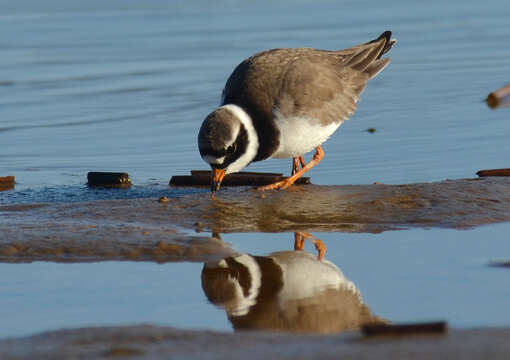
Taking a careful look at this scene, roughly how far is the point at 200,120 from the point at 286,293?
5.44 meters

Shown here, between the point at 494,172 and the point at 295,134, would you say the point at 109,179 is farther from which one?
the point at 494,172

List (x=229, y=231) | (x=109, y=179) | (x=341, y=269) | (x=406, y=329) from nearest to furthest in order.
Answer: (x=406, y=329), (x=341, y=269), (x=229, y=231), (x=109, y=179)

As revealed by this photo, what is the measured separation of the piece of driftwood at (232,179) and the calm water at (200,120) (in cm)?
22

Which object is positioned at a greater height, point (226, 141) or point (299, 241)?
point (226, 141)

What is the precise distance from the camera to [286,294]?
5.04 m

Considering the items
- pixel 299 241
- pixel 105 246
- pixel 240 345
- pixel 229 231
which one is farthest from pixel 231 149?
pixel 240 345

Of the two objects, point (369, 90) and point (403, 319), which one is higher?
point (369, 90)

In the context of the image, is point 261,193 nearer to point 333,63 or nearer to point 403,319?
point 333,63

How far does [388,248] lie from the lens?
19.5 ft

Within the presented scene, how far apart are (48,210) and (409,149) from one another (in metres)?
3.48

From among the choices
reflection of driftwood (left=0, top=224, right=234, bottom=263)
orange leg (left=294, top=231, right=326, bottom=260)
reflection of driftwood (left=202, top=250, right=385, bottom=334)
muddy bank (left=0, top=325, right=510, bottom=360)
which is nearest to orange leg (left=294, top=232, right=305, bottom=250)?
orange leg (left=294, top=231, right=326, bottom=260)

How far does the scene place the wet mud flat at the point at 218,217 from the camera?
598 centimetres

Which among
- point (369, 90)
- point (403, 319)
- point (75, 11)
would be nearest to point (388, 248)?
point (403, 319)

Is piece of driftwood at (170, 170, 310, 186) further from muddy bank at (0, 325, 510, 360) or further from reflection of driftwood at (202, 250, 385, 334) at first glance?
muddy bank at (0, 325, 510, 360)
